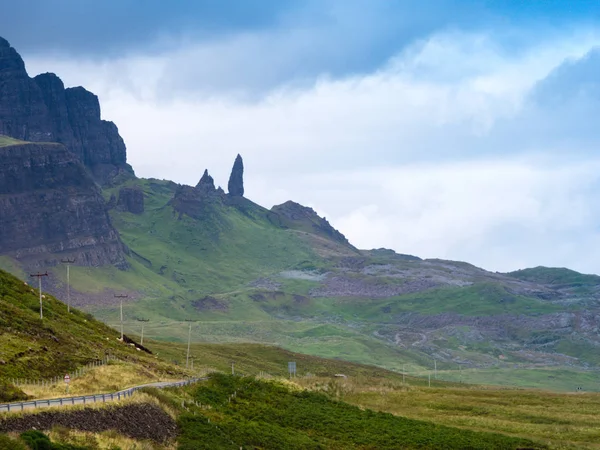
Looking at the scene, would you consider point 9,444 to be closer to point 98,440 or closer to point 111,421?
point 98,440

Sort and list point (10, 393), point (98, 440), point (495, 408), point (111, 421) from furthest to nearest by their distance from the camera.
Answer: point (495, 408) → point (10, 393) → point (111, 421) → point (98, 440)

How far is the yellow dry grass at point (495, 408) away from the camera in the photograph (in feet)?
350

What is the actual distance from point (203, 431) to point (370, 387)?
77.0m

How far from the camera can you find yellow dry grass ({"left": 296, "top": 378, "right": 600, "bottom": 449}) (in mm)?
106688

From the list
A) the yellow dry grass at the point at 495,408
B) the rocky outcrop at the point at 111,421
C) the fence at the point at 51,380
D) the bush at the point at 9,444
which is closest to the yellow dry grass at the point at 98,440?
the rocky outcrop at the point at 111,421

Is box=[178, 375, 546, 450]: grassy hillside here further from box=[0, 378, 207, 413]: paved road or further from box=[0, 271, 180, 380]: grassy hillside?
box=[0, 271, 180, 380]: grassy hillside

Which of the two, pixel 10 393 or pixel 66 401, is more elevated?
pixel 66 401

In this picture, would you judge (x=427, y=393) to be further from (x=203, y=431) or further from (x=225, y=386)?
(x=203, y=431)

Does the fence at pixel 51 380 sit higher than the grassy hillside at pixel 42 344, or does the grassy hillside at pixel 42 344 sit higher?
the grassy hillside at pixel 42 344

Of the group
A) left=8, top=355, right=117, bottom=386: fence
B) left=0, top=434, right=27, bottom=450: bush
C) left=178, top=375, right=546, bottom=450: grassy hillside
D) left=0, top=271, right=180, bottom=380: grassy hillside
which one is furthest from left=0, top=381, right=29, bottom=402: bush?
left=0, top=434, right=27, bottom=450: bush

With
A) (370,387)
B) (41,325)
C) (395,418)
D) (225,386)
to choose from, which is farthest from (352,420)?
(370,387)

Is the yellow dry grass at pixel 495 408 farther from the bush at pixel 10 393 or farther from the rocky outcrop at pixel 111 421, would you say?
the bush at pixel 10 393

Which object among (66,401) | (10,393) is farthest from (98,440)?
(10,393)

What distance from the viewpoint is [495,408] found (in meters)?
128
